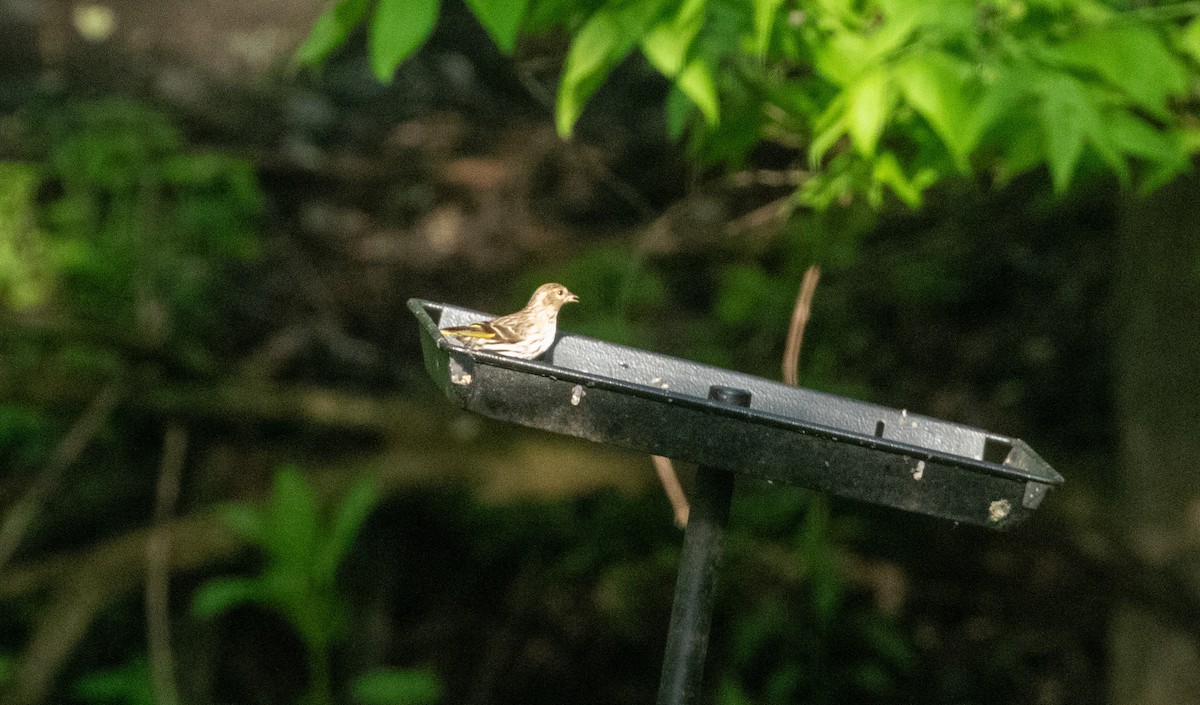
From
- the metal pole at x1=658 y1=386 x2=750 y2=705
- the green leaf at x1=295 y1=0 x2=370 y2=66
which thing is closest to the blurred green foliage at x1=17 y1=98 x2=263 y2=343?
the green leaf at x1=295 y1=0 x2=370 y2=66

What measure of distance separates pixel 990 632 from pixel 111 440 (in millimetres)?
3981

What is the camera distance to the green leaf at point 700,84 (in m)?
1.76

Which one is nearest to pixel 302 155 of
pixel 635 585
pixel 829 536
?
pixel 635 585

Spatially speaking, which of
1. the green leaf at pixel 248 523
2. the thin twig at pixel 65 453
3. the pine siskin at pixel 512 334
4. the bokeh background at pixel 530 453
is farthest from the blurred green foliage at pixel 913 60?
the thin twig at pixel 65 453

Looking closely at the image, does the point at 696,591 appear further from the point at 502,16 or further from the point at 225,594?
the point at 225,594

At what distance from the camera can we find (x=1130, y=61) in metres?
1.93

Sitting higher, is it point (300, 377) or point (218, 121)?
point (218, 121)

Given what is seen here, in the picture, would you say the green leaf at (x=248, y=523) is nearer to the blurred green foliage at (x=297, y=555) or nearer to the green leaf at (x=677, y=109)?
the blurred green foliage at (x=297, y=555)

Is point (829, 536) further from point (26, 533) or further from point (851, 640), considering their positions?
point (26, 533)

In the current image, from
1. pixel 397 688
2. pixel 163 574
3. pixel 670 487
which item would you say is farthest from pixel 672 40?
pixel 163 574

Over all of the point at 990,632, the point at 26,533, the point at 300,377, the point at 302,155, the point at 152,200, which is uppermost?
the point at 302,155

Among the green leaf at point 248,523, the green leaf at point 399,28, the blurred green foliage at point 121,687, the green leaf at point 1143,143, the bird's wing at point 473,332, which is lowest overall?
the blurred green foliage at point 121,687

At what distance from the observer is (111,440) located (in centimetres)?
524

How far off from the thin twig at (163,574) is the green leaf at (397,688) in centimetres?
71
